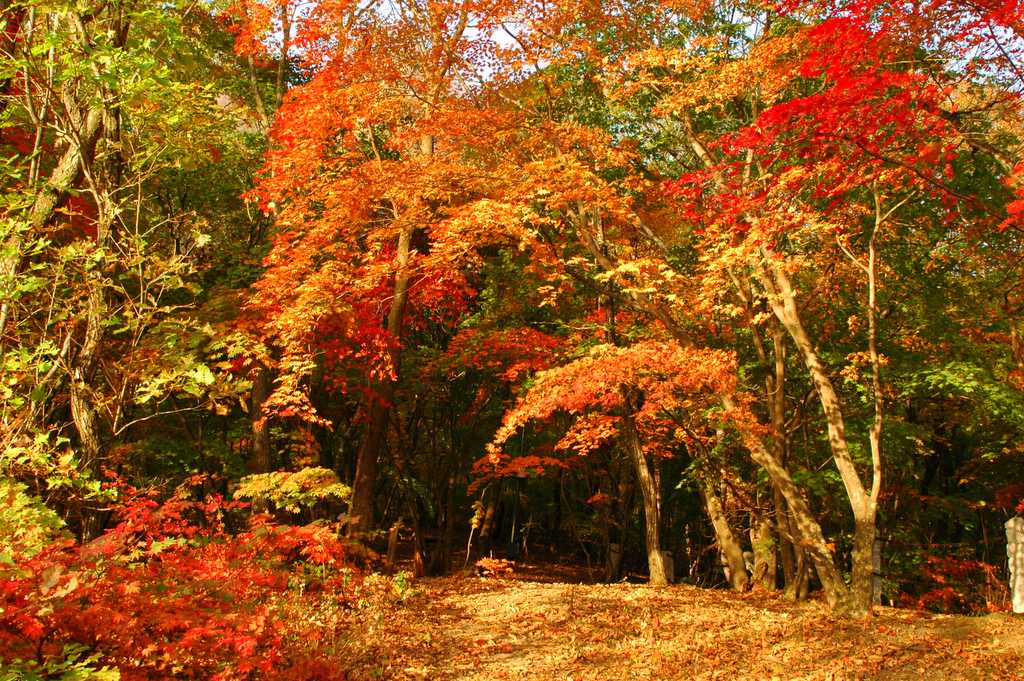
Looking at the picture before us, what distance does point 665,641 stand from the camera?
28.9 feet

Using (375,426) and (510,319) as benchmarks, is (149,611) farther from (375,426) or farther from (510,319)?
(510,319)

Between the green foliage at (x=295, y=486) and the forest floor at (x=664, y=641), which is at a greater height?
the green foliage at (x=295, y=486)

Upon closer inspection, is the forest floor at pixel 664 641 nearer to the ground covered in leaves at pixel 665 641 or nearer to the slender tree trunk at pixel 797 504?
the ground covered in leaves at pixel 665 641

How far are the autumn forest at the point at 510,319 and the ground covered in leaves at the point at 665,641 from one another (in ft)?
0.24

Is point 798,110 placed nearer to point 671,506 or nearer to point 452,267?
point 452,267

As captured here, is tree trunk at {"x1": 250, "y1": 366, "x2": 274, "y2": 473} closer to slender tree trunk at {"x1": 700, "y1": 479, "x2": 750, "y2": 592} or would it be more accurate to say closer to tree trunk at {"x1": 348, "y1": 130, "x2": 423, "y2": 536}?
tree trunk at {"x1": 348, "y1": 130, "x2": 423, "y2": 536}

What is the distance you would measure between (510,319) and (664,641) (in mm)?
8923

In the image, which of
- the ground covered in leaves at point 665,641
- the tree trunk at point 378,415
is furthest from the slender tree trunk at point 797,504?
the tree trunk at point 378,415

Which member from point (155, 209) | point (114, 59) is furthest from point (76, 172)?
point (155, 209)

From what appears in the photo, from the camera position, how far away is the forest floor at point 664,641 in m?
7.62

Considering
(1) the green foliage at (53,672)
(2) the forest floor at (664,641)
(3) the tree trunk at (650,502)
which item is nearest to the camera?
(1) the green foliage at (53,672)

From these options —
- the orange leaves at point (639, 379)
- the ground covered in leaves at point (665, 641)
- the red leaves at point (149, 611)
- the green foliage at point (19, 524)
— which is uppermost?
the orange leaves at point (639, 379)

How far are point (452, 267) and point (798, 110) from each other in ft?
20.8

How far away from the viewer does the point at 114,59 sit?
202 inches
